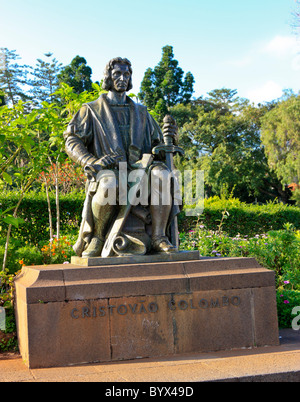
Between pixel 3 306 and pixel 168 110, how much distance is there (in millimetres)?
31460

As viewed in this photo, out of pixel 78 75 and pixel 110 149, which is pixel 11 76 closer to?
pixel 78 75

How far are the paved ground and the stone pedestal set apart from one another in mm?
141

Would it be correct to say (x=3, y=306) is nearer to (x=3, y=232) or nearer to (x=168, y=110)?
(x=3, y=232)

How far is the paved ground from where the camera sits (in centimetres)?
377

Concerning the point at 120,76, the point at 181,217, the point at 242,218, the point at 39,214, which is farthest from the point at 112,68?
A: the point at 242,218

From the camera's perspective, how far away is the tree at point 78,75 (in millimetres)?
33844

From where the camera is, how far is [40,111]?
7.18 meters

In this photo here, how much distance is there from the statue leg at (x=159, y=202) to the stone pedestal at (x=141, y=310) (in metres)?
0.39

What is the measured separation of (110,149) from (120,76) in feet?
2.92

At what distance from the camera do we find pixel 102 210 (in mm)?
5211

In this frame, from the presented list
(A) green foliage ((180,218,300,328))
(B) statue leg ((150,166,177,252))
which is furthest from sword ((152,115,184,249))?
(A) green foliage ((180,218,300,328))

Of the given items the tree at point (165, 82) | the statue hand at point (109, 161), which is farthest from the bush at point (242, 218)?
the tree at point (165, 82)

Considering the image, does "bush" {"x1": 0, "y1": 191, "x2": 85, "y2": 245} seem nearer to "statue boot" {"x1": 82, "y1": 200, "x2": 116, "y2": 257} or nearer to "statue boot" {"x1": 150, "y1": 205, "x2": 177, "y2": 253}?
"statue boot" {"x1": 82, "y1": 200, "x2": 116, "y2": 257}

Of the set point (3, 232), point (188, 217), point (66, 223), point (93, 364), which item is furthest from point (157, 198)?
point (188, 217)
